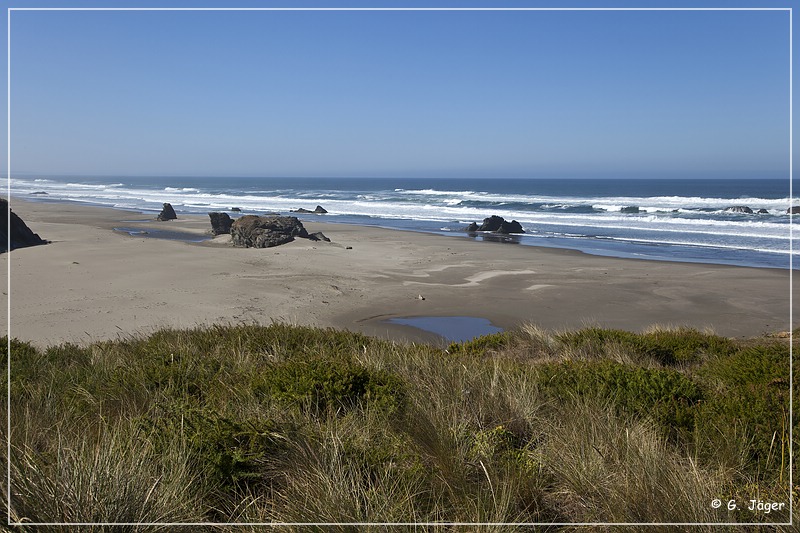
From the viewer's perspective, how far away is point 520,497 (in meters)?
3.34

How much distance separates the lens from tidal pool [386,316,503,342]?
12.9 metres

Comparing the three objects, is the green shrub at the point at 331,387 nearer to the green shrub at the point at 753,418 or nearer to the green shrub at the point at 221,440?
the green shrub at the point at 221,440

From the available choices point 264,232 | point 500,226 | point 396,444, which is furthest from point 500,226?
point 396,444

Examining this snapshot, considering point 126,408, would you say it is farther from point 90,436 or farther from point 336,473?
point 336,473

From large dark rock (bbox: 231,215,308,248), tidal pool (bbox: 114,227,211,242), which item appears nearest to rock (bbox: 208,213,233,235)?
tidal pool (bbox: 114,227,211,242)

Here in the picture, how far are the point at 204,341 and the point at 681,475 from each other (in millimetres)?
6213

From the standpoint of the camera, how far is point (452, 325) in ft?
45.1

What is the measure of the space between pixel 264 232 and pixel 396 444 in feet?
80.8

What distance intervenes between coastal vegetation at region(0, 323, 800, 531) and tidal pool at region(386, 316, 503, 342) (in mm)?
6659

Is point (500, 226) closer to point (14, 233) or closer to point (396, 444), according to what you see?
point (14, 233)

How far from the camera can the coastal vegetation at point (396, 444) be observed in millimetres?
3031

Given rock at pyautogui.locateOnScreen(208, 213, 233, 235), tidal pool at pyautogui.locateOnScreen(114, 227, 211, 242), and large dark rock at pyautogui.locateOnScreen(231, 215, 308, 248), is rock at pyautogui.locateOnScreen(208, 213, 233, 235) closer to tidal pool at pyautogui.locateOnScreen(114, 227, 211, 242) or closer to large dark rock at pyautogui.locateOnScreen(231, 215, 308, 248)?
tidal pool at pyautogui.locateOnScreen(114, 227, 211, 242)

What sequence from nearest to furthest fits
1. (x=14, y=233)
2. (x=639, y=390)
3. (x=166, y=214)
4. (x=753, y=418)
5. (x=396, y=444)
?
(x=396, y=444), (x=753, y=418), (x=639, y=390), (x=14, y=233), (x=166, y=214)

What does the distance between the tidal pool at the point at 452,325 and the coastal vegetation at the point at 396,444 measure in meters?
6.66
